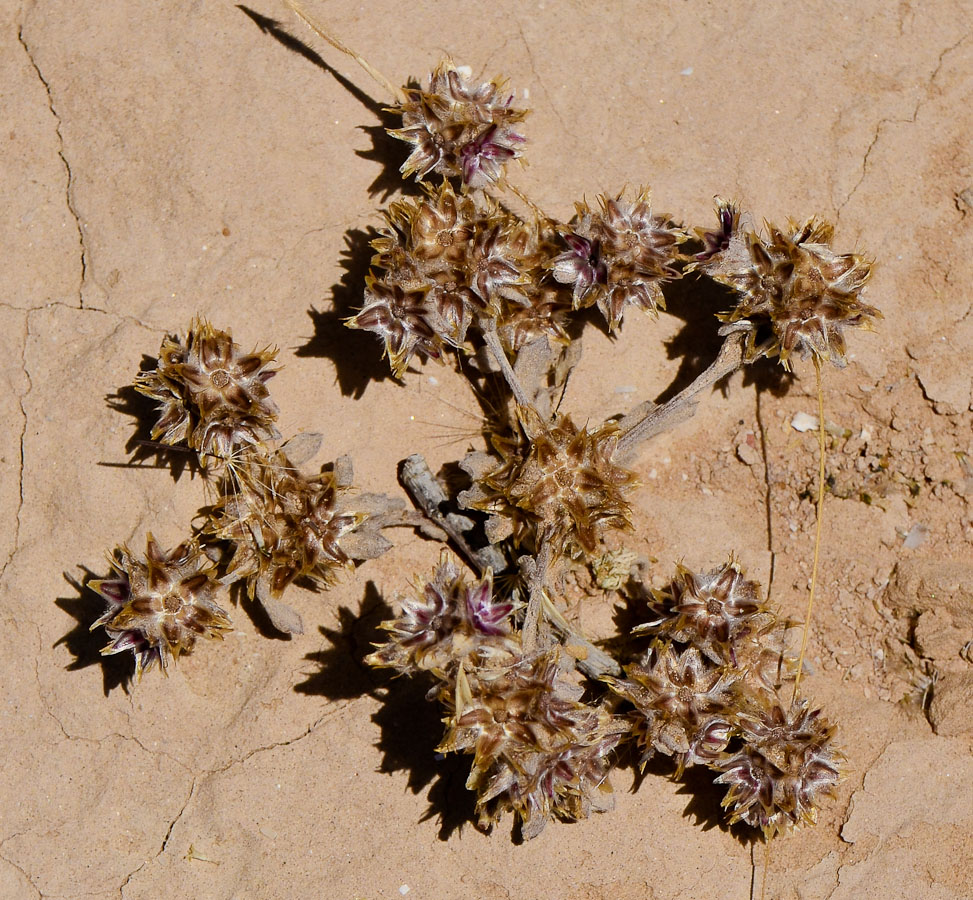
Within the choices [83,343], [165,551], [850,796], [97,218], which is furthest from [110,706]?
[850,796]

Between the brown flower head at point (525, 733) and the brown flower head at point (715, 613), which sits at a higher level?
the brown flower head at point (715, 613)

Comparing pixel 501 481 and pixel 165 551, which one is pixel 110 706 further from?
pixel 501 481

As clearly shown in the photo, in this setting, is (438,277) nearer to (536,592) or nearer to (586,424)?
(586,424)

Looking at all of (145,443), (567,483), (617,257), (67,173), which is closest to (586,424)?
(567,483)

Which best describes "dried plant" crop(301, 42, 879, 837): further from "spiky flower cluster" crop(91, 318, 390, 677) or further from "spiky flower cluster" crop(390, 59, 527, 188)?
"spiky flower cluster" crop(91, 318, 390, 677)

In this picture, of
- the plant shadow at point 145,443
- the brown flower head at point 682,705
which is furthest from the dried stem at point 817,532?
the plant shadow at point 145,443

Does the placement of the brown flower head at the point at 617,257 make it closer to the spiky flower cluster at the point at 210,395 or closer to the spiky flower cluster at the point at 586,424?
the spiky flower cluster at the point at 586,424
